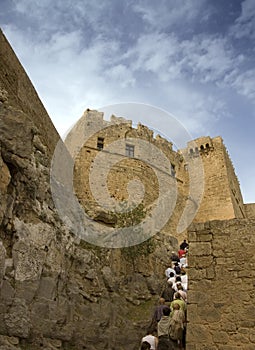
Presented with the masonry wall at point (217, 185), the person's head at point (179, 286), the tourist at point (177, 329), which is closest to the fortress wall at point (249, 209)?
the masonry wall at point (217, 185)

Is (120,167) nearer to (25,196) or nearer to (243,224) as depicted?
(25,196)

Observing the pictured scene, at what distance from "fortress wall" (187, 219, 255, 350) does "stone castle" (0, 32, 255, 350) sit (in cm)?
2

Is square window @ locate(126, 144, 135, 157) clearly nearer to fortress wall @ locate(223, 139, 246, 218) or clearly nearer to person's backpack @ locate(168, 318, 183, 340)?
fortress wall @ locate(223, 139, 246, 218)

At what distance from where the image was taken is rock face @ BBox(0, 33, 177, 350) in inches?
369

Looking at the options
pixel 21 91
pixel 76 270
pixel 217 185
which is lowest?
pixel 76 270

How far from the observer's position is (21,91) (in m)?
12.4

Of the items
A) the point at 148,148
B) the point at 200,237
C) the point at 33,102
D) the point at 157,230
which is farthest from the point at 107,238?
the point at 148,148

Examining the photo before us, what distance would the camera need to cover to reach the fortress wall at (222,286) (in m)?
6.12

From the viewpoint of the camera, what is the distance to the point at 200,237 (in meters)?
7.06

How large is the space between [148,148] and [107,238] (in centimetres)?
1146

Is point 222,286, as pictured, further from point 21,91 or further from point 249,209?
point 249,209

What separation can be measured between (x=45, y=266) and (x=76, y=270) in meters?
1.95

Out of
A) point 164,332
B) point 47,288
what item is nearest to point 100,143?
point 47,288

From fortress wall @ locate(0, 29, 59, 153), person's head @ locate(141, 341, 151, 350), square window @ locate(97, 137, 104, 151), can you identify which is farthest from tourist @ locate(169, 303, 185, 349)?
square window @ locate(97, 137, 104, 151)
